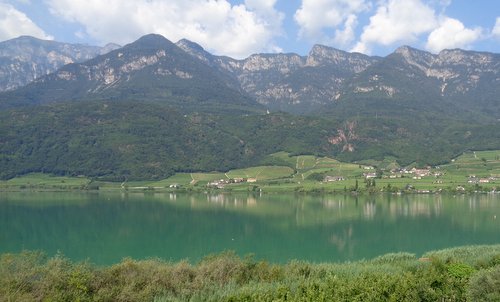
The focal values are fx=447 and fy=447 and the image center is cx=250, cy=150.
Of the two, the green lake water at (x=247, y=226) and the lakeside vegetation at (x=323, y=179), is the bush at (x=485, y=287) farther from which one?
the lakeside vegetation at (x=323, y=179)

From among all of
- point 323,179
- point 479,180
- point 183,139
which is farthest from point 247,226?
point 183,139

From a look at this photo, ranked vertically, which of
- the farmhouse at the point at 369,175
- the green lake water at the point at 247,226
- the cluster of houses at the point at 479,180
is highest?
the farmhouse at the point at 369,175

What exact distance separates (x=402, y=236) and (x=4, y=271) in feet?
141

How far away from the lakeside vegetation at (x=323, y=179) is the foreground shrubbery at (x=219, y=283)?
76550 mm

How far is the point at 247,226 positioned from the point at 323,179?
5858 cm

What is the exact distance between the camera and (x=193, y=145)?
15062 cm

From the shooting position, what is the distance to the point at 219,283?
1686 centimetres

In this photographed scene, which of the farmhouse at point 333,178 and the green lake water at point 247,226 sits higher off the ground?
the farmhouse at point 333,178

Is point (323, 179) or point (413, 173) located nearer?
point (323, 179)

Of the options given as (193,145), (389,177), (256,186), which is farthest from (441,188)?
(193,145)

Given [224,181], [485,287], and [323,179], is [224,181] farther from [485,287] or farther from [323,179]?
[485,287]

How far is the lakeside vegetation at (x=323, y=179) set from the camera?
9600cm

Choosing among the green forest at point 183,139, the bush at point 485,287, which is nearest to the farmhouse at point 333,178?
the green forest at point 183,139

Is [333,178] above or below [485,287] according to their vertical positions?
above
